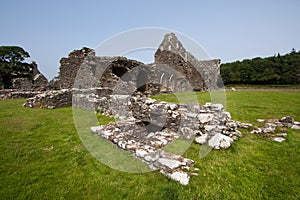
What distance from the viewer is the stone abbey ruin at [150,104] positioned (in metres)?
4.78

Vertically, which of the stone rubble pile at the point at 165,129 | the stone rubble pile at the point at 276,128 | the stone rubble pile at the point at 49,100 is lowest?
the stone rubble pile at the point at 276,128

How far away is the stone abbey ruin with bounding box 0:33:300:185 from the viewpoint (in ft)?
15.7

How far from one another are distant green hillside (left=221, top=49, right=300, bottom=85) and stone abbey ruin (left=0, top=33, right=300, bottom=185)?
2953 centimetres

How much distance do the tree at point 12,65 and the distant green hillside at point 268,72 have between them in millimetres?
52077

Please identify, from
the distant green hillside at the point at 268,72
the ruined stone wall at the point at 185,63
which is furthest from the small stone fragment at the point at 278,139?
the distant green hillside at the point at 268,72

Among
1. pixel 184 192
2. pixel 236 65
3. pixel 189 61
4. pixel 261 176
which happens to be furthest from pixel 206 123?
pixel 236 65

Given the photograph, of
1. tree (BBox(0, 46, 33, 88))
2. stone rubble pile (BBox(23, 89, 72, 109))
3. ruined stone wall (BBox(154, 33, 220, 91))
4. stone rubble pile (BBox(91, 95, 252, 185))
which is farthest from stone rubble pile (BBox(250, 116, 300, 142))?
tree (BBox(0, 46, 33, 88))

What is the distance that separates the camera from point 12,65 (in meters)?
30.7

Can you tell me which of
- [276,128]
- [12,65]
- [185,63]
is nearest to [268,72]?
[185,63]

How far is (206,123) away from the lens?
556cm

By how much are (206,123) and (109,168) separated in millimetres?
3488

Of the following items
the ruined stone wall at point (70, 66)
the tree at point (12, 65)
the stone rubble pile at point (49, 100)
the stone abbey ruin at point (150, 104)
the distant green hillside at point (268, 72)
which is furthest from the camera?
the distant green hillside at point (268, 72)

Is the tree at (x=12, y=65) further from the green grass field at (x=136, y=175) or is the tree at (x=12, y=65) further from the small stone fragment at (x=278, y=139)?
the small stone fragment at (x=278, y=139)

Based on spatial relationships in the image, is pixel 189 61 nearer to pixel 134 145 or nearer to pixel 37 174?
pixel 134 145
